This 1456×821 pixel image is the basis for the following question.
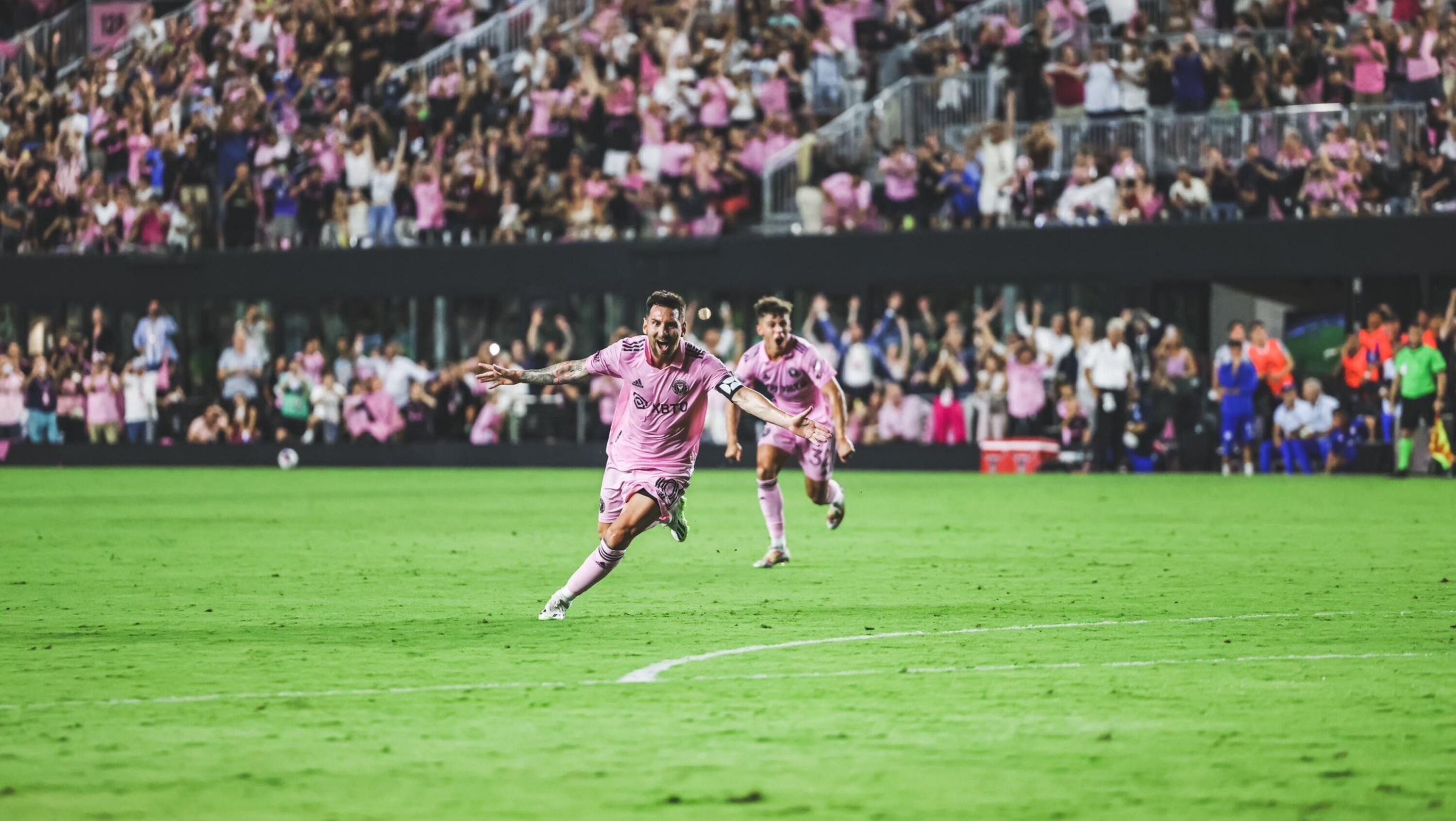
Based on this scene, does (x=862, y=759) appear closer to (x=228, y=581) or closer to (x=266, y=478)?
(x=228, y=581)

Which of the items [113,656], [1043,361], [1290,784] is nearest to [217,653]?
[113,656]

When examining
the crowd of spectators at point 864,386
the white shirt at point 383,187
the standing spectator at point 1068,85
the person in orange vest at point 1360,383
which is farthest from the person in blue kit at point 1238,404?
the white shirt at point 383,187

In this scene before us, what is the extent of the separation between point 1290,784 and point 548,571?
896 cm

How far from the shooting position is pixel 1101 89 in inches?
1191

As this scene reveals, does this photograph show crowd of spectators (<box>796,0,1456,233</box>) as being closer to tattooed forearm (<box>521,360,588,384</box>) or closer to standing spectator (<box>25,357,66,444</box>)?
standing spectator (<box>25,357,66,444</box>)

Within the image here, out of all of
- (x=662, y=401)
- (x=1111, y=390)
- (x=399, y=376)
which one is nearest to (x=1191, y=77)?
(x=1111, y=390)

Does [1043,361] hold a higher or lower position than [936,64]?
lower

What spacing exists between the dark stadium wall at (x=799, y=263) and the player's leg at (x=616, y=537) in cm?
1968

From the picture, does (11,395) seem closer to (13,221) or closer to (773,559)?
(13,221)

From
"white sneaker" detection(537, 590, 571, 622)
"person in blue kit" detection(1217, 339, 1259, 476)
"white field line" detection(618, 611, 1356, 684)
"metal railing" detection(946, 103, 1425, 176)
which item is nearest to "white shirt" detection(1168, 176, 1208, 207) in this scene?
"metal railing" detection(946, 103, 1425, 176)

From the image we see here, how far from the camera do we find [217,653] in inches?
408

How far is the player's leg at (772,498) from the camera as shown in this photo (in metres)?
15.8

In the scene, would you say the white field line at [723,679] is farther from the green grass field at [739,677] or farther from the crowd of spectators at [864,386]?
the crowd of spectators at [864,386]

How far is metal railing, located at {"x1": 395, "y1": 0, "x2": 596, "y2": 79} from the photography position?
3622 cm
